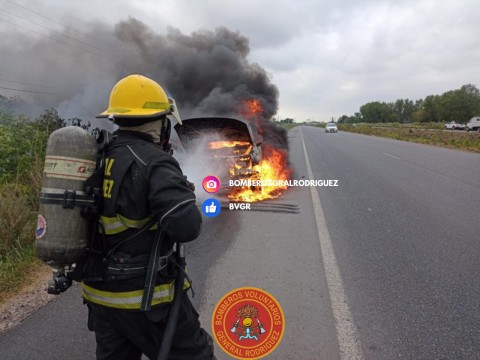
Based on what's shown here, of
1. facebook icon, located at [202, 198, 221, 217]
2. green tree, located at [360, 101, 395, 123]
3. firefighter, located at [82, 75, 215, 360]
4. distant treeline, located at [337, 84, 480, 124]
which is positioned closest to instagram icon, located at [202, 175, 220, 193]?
facebook icon, located at [202, 198, 221, 217]

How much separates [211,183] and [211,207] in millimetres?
700

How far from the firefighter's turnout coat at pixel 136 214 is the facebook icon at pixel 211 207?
166 inches

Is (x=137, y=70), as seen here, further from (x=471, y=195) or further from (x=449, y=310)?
(x=449, y=310)

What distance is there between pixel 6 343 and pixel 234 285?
1852mm

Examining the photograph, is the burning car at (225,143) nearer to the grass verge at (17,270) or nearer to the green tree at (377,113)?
the grass verge at (17,270)

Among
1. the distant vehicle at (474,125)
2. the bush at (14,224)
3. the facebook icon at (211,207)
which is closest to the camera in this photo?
the bush at (14,224)

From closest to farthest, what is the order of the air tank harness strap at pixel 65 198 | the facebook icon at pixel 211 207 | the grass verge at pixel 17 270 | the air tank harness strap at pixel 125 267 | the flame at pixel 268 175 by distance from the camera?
1. the air tank harness strap at pixel 65 198
2. the air tank harness strap at pixel 125 267
3. the grass verge at pixel 17 270
4. the facebook icon at pixel 211 207
5. the flame at pixel 268 175

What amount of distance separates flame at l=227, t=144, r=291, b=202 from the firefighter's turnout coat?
5.03 m

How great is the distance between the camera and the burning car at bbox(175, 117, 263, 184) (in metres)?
6.69

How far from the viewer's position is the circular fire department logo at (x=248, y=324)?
249 centimetres

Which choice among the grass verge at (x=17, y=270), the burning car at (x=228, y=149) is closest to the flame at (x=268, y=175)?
the burning car at (x=228, y=149)

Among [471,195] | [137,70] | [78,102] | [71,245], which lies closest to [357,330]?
[71,245]

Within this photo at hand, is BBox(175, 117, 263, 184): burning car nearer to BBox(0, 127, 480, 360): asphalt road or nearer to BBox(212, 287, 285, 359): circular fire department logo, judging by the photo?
BBox(0, 127, 480, 360): asphalt road

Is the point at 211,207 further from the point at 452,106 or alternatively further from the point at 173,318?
the point at 452,106
